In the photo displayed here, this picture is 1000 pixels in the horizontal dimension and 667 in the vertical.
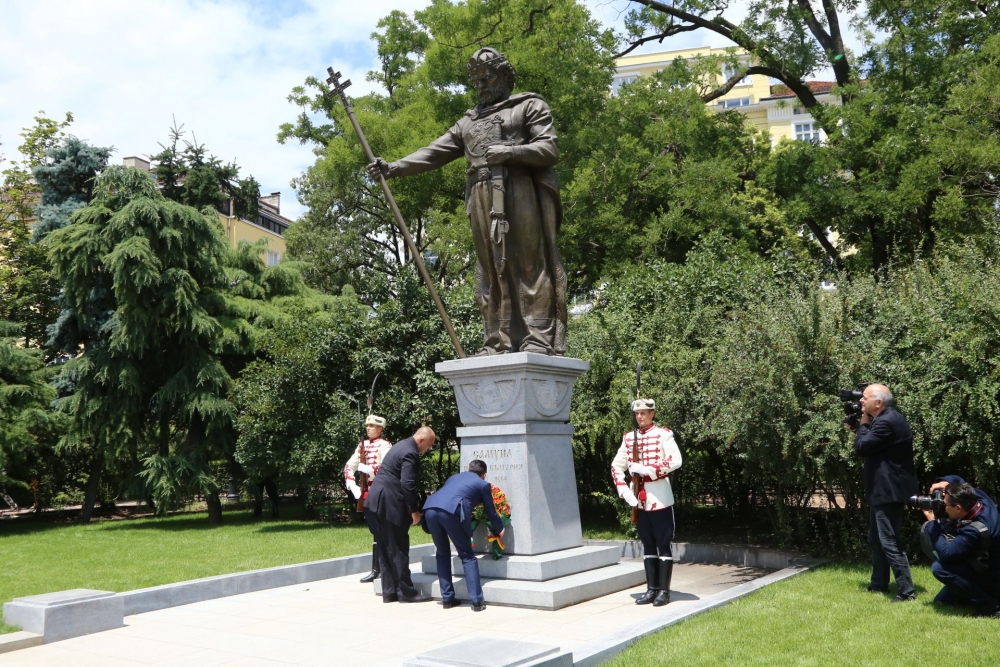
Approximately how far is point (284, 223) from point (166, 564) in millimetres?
50197

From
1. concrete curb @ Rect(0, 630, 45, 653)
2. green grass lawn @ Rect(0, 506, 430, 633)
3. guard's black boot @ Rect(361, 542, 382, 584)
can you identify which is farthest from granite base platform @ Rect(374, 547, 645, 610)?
green grass lawn @ Rect(0, 506, 430, 633)

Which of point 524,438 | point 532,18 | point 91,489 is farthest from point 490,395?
point 91,489

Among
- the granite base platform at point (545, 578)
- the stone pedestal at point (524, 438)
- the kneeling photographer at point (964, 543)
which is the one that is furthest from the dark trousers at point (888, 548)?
the stone pedestal at point (524, 438)

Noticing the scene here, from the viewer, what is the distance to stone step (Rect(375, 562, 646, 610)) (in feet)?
26.6

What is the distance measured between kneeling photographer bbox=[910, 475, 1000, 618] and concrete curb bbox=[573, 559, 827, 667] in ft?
5.73

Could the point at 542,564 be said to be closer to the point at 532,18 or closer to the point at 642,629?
the point at 642,629

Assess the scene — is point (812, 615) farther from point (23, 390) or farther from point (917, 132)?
point (23, 390)

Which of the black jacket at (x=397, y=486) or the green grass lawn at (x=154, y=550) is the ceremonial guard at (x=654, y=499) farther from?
the green grass lawn at (x=154, y=550)

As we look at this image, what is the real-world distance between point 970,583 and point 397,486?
5194 millimetres

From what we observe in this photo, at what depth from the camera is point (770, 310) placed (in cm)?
1089

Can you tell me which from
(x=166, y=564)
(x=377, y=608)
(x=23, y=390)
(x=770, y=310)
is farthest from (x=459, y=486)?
(x=23, y=390)

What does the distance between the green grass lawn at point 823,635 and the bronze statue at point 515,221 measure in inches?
141

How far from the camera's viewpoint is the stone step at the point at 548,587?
809 centimetres

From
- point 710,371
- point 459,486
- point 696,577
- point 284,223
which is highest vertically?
point 284,223
